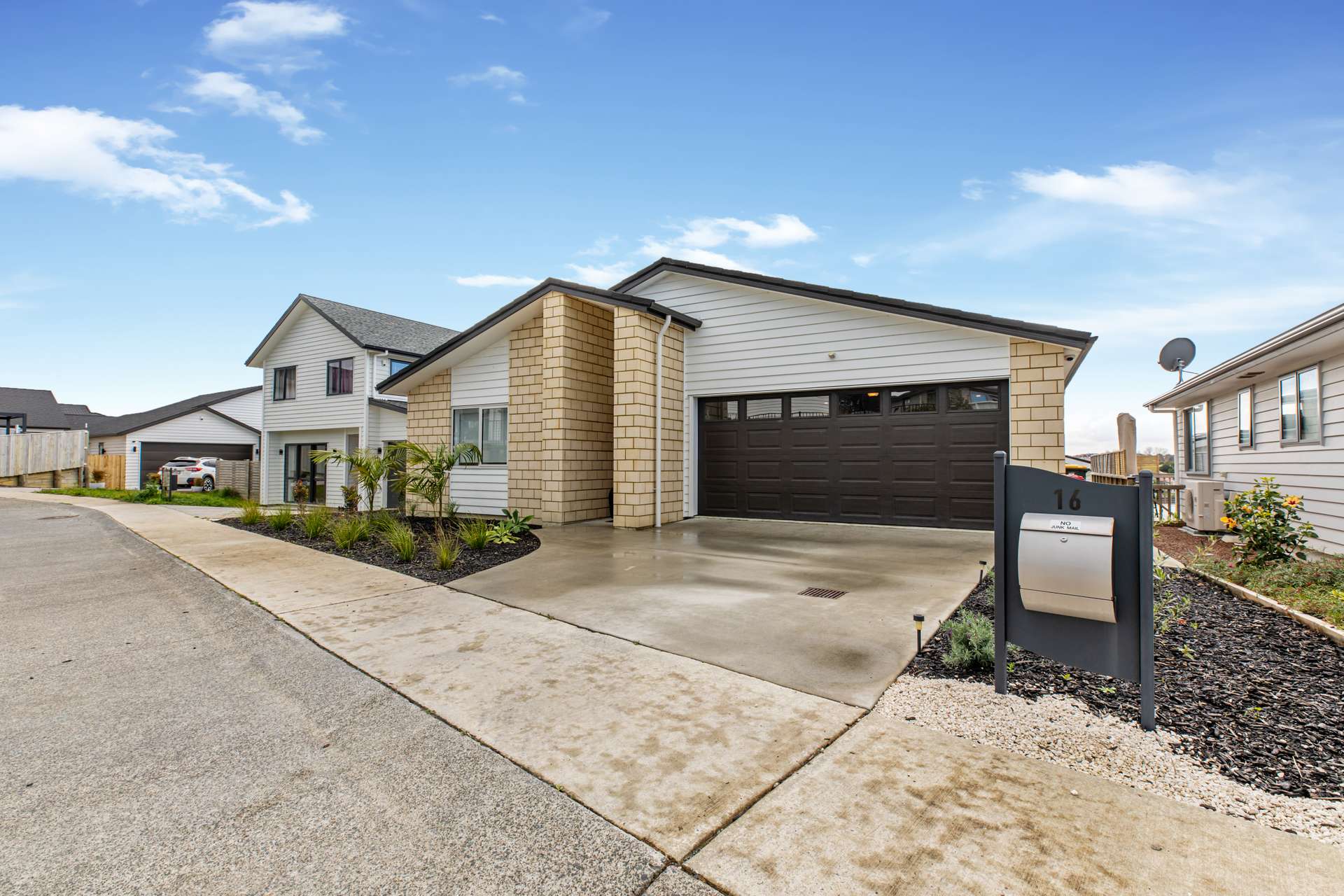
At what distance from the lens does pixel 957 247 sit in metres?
14.1

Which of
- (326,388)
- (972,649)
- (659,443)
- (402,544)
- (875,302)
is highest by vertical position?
(875,302)

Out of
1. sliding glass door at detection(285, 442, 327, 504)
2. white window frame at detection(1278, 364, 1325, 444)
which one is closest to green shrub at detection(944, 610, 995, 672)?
white window frame at detection(1278, 364, 1325, 444)

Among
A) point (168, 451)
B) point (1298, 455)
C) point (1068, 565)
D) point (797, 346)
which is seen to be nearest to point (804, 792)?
point (1068, 565)

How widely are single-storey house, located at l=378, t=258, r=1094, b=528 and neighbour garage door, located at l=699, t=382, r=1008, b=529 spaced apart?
0.03m

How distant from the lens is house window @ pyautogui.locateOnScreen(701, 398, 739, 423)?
11.5 metres

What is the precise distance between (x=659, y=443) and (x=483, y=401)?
15.2 feet

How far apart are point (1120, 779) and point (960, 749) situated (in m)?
0.58

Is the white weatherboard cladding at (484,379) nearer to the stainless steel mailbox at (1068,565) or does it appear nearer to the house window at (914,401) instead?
the house window at (914,401)

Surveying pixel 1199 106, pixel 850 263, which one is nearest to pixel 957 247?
pixel 850 263

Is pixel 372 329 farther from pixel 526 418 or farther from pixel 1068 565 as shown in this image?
pixel 1068 565

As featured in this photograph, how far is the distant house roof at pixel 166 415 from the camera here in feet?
99.4

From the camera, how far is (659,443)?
10.8 m

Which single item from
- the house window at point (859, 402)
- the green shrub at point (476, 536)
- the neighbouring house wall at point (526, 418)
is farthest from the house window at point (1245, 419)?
the green shrub at point (476, 536)

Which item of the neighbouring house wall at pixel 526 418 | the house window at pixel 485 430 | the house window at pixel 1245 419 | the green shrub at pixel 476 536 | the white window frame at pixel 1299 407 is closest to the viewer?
the green shrub at pixel 476 536
